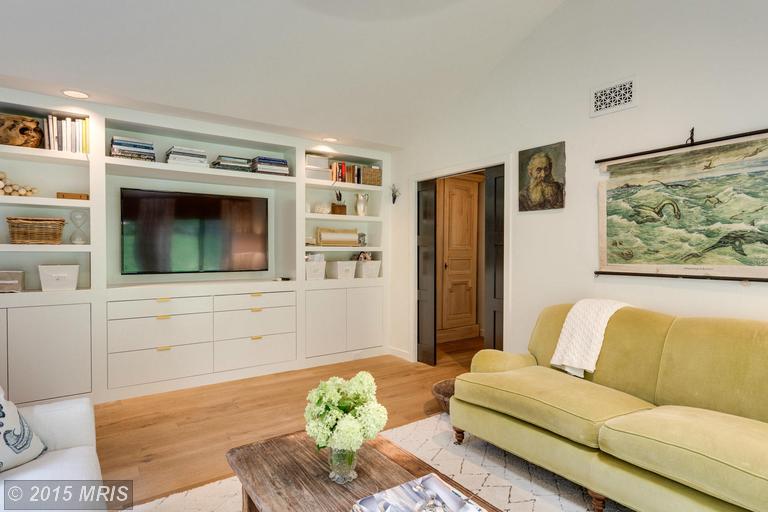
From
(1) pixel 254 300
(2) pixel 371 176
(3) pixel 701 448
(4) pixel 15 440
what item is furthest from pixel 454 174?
(4) pixel 15 440

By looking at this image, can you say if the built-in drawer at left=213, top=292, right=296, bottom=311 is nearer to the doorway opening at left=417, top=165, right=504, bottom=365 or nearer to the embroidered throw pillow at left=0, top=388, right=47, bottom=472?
the doorway opening at left=417, top=165, right=504, bottom=365

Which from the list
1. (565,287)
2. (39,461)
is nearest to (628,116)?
(565,287)

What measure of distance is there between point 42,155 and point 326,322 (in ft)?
8.93

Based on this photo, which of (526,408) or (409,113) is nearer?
(526,408)

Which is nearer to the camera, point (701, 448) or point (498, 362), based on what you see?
point (701, 448)

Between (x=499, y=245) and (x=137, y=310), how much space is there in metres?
3.05

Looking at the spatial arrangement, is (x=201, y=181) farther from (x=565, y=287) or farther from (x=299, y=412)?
(x=565, y=287)

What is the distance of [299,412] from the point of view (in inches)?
127

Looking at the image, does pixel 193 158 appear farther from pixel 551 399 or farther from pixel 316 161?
pixel 551 399

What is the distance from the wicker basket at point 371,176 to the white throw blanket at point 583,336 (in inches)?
106

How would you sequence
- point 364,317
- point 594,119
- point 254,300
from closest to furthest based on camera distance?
point 594,119
point 254,300
point 364,317

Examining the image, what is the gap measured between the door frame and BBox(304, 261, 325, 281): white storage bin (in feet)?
3.09

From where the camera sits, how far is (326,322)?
453 centimetres

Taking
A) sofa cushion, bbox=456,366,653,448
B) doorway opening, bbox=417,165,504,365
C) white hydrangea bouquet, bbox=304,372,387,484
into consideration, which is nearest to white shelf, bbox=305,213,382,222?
doorway opening, bbox=417,165,504,365
